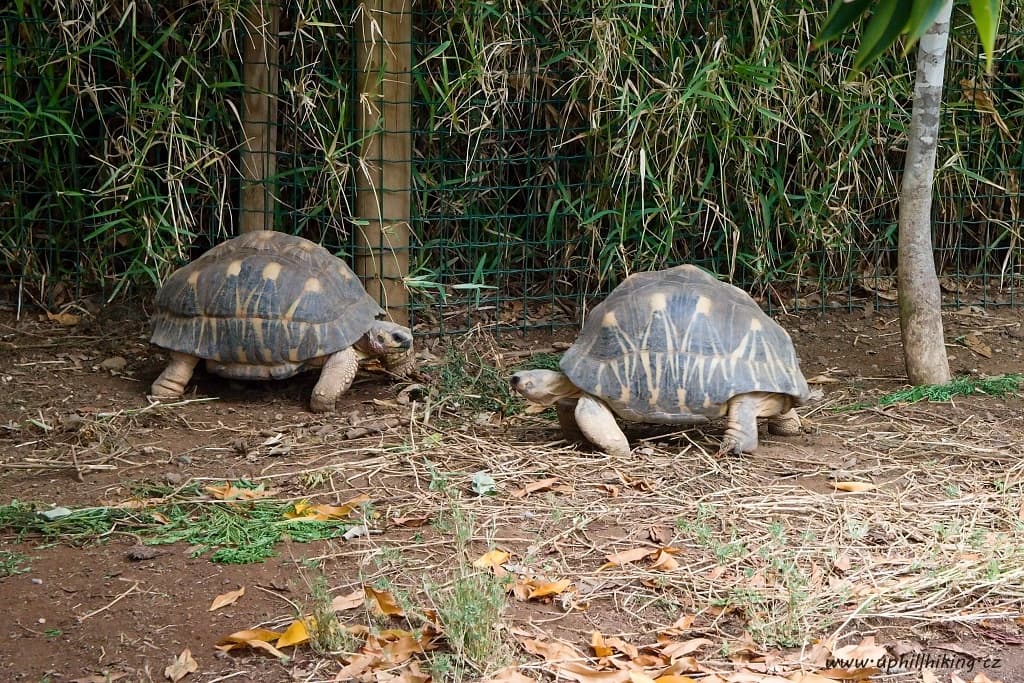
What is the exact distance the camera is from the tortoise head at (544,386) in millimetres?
4523

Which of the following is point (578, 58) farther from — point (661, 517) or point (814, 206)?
point (661, 517)

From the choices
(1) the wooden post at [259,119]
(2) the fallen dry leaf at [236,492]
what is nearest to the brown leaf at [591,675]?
(2) the fallen dry leaf at [236,492]

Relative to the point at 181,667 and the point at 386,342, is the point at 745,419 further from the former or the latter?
the point at 181,667

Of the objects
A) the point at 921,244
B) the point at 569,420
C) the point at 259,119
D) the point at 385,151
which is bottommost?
the point at 569,420

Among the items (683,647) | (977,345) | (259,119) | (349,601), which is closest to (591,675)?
(683,647)

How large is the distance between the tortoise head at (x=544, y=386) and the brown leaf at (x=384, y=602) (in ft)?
5.35

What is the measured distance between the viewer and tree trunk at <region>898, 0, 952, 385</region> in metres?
5.25

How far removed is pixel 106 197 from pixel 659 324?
299 centimetres

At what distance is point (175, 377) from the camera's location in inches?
204

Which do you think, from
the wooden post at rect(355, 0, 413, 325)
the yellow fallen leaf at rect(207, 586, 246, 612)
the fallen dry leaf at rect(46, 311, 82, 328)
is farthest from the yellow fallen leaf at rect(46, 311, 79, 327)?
the yellow fallen leaf at rect(207, 586, 246, 612)

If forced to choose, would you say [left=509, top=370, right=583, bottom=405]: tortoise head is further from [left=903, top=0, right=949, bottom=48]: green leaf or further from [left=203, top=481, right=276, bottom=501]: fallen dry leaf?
[left=903, top=0, right=949, bottom=48]: green leaf

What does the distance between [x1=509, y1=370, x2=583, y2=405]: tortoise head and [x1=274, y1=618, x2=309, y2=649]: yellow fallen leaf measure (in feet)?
6.11

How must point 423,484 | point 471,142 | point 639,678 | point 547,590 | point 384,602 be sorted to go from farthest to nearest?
point 471,142
point 423,484
point 547,590
point 384,602
point 639,678

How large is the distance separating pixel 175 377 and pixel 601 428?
6.78ft
